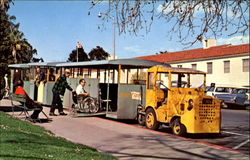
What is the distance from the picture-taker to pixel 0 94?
1602 cm

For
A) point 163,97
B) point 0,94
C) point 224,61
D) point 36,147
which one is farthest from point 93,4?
point 224,61

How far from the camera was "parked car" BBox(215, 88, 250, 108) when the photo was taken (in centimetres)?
3133

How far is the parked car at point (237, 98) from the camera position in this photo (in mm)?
31328

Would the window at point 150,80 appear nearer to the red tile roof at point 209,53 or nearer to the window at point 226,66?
the red tile roof at point 209,53

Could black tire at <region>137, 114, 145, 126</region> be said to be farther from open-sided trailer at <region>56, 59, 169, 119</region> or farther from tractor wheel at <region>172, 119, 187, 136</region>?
tractor wheel at <region>172, 119, 187, 136</region>

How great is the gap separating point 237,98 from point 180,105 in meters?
21.1

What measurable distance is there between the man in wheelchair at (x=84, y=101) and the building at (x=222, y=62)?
25183mm

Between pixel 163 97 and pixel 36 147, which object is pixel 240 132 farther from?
pixel 36 147

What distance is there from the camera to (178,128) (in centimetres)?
1194

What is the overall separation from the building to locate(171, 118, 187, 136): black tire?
2727 cm

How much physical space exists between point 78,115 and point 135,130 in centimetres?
350

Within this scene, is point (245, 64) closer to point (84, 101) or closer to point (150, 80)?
point (150, 80)

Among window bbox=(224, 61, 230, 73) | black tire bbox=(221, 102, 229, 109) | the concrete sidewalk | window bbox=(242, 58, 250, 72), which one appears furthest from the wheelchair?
window bbox=(224, 61, 230, 73)

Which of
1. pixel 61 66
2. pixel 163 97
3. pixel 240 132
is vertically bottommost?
pixel 240 132
